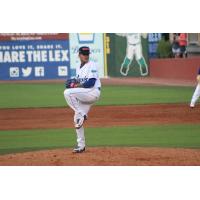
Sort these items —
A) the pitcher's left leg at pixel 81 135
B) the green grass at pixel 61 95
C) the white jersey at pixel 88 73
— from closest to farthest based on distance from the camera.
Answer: the white jersey at pixel 88 73, the pitcher's left leg at pixel 81 135, the green grass at pixel 61 95

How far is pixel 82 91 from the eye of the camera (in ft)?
36.2

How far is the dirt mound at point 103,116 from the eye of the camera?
36.6 ft

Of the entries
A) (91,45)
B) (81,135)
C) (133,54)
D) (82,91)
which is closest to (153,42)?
(133,54)

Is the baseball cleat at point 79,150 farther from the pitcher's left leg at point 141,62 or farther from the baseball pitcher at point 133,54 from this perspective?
the pitcher's left leg at point 141,62

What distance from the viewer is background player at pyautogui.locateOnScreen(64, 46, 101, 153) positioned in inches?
433

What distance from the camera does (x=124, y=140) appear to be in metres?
11.1

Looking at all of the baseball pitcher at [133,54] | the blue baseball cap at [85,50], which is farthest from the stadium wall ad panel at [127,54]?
the blue baseball cap at [85,50]

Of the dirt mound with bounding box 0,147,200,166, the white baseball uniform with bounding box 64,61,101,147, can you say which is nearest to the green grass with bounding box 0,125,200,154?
the dirt mound with bounding box 0,147,200,166

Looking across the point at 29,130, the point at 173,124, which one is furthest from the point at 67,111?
the point at 173,124

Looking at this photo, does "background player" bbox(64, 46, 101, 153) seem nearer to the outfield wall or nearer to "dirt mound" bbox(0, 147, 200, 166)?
"dirt mound" bbox(0, 147, 200, 166)

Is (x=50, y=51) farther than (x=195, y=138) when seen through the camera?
Yes

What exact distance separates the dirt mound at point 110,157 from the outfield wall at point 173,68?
89 cm

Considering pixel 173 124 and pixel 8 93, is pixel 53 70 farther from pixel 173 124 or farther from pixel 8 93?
pixel 173 124

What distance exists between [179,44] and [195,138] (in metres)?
1.13
